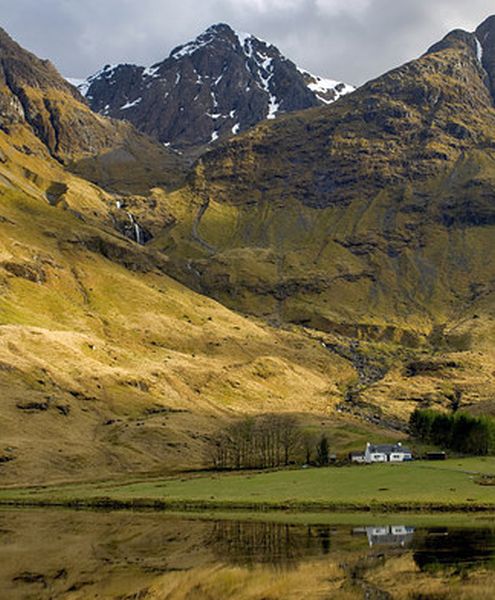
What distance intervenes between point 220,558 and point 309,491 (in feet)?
186

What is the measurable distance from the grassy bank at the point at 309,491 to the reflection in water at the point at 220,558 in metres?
19.8

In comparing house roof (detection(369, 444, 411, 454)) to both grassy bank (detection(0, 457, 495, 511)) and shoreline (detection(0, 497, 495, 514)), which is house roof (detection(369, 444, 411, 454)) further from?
shoreline (detection(0, 497, 495, 514))

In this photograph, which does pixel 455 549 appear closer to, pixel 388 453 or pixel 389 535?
pixel 389 535

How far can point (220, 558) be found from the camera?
71.7 m

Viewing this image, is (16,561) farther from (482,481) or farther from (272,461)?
(272,461)

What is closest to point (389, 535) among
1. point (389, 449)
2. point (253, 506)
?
point (253, 506)

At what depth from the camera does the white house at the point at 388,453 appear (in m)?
191

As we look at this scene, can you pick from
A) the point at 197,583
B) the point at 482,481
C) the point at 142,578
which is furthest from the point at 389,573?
the point at 482,481

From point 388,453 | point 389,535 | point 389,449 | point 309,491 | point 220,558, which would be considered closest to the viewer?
point 220,558

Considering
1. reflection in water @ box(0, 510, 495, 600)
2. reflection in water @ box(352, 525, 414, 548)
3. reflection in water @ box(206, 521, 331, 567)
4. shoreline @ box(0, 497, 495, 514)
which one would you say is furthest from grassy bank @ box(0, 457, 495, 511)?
reflection in water @ box(206, 521, 331, 567)

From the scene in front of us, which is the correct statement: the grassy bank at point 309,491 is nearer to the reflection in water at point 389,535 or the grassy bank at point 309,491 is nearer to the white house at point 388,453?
the reflection in water at point 389,535

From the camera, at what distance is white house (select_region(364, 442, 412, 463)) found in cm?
19075

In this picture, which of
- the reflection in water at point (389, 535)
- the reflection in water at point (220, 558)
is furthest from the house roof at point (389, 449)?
the reflection in water at point (389, 535)

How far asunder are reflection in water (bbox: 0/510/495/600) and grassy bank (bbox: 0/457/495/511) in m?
19.8
